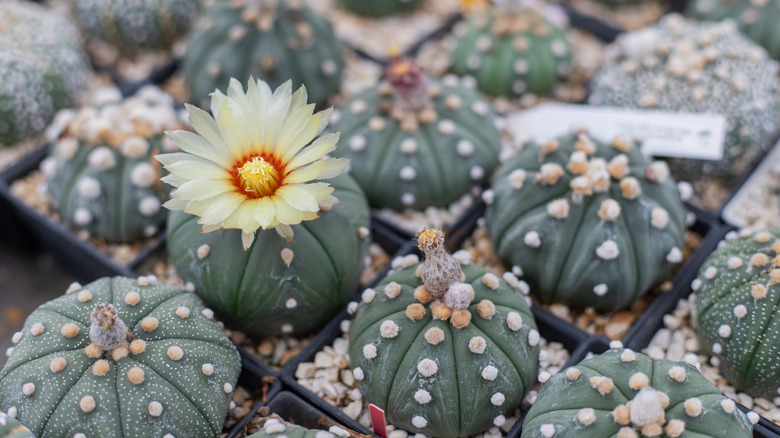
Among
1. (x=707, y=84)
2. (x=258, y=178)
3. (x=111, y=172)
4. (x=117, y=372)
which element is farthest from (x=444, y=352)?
(x=707, y=84)

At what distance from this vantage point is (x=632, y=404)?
1.26 meters

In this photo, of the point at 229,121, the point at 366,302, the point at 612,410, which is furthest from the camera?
the point at 366,302

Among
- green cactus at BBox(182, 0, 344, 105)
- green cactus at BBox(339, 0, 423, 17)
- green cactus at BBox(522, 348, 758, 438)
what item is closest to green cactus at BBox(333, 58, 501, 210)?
green cactus at BBox(182, 0, 344, 105)

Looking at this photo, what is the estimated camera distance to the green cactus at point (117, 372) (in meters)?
1.40

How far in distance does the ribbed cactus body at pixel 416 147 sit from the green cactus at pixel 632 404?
28.0 inches

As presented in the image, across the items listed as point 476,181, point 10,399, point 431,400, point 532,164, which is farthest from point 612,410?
point 10,399

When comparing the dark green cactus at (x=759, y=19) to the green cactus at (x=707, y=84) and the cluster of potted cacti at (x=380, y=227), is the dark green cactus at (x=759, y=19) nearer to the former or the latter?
the cluster of potted cacti at (x=380, y=227)

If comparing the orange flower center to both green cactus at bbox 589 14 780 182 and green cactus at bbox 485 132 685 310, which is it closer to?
green cactus at bbox 485 132 685 310

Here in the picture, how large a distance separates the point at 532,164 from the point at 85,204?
1.15 meters

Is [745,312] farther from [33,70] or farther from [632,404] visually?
[33,70]

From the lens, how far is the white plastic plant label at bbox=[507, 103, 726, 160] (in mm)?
2045

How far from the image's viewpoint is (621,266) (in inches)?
67.3

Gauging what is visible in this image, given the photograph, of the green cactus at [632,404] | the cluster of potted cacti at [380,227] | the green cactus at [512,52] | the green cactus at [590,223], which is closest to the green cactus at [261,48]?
the cluster of potted cacti at [380,227]

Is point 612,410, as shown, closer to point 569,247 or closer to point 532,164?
point 569,247
